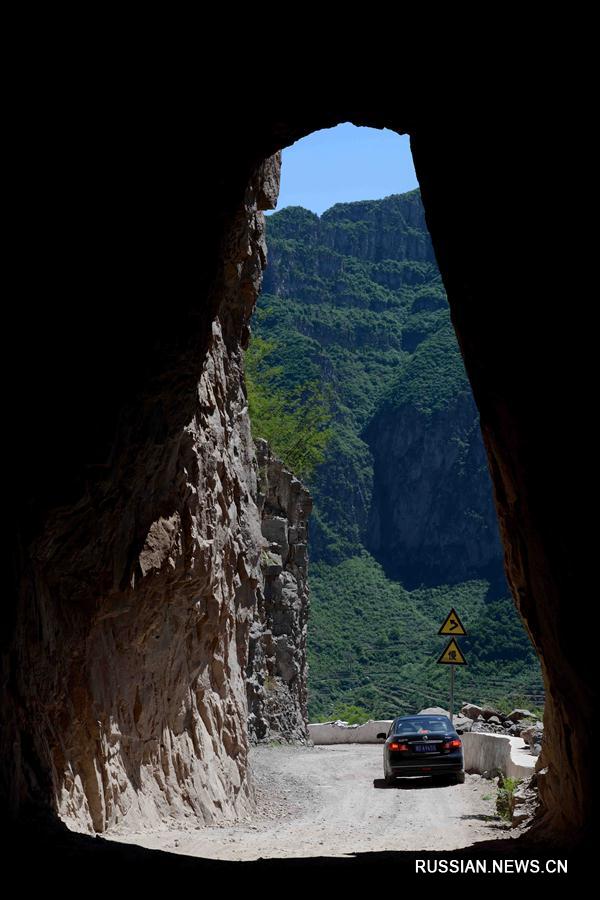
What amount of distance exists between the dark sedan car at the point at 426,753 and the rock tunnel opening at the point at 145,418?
20.5 ft

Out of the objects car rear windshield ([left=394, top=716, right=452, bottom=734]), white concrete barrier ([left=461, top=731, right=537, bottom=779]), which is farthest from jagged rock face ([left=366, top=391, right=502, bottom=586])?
car rear windshield ([left=394, top=716, right=452, bottom=734])

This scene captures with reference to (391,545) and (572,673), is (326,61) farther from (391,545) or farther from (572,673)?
(391,545)

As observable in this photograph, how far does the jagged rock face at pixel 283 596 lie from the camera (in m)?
32.6

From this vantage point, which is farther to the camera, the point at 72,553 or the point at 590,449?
the point at 72,553

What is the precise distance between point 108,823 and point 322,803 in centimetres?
647

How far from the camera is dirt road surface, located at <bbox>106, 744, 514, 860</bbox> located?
1168cm

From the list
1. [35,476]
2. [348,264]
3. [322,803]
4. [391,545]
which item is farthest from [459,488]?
[35,476]

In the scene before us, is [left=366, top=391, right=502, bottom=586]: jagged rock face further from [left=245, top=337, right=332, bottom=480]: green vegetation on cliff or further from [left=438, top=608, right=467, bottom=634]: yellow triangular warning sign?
[left=438, top=608, right=467, bottom=634]: yellow triangular warning sign

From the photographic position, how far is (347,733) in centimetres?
3716

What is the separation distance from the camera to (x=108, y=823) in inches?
478

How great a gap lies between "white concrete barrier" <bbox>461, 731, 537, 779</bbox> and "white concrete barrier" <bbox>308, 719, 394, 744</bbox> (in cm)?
1300

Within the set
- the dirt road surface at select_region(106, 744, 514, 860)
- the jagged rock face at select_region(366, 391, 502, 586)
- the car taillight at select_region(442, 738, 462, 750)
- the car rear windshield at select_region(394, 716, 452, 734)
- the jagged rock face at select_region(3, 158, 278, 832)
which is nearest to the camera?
the jagged rock face at select_region(3, 158, 278, 832)

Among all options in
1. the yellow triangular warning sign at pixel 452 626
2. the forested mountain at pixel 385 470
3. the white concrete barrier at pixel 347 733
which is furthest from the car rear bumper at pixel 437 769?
the forested mountain at pixel 385 470

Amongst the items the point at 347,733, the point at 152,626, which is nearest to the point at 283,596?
the point at 347,733
